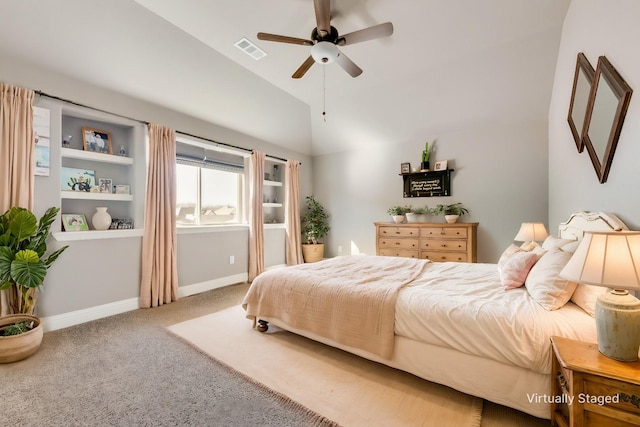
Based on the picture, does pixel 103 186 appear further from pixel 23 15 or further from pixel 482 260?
pixel 482 260

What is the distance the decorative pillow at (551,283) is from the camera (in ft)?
5.28

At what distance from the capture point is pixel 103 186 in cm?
333

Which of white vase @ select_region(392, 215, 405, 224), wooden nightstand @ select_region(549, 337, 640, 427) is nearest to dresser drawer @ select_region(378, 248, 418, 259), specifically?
white vase @ select_region(392, 215, 405, 224)

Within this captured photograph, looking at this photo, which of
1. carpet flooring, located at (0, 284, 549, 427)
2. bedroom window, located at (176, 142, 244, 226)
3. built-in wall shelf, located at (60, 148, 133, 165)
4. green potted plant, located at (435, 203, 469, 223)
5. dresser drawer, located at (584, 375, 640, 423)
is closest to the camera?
dresser drawer, located at (584, 375, 640, 423)

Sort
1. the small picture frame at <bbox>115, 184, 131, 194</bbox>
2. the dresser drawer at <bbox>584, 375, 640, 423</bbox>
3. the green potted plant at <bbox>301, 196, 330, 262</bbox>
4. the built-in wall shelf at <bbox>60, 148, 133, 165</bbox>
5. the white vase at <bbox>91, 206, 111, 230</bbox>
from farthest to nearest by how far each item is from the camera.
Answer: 1. the green potted plant at <bbox>301, 196, 330, 262</bbox>
2. the small picture frame at <bbox>115, 184, 131, 194</bbox>
3. the white vase at <bbox>91, 206, 111, 230</bbox>
4. the built-in wall shelf at <bbox>60, 148, 133, 165</bbox>
5. the dresser drawer at <bbox>584, 375, 640, 423</bbox>

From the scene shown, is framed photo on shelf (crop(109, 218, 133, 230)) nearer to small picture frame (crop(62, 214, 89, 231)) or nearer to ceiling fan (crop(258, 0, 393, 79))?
small picture frame (crop(62, 214, 89, 231))

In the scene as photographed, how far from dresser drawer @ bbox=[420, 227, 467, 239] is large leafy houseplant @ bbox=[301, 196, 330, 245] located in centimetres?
221

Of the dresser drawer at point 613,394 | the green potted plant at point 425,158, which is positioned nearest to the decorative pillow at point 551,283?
the dresser drawer at point 613,394

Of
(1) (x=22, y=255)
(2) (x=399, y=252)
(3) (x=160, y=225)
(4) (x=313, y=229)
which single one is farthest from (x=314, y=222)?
(1) (x=22, y=255)

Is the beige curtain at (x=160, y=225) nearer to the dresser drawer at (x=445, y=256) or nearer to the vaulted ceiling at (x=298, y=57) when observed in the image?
the vaulted ceiling at (x=298, y=57)

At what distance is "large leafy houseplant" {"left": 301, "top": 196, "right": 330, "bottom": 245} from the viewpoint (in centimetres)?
599

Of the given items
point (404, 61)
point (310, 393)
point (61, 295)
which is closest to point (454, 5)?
point (404, 61)

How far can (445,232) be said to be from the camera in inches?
175

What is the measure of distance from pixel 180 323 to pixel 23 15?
3063mm
